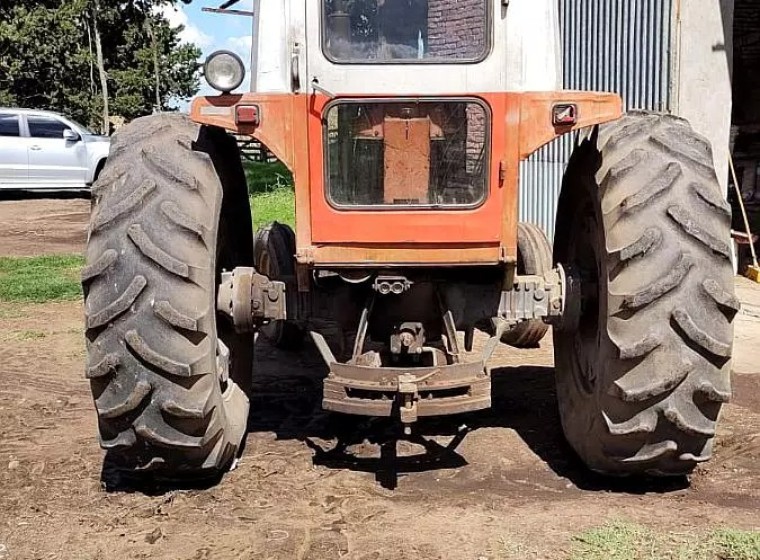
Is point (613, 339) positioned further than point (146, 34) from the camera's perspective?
No

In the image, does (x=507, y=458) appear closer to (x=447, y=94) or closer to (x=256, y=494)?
(x=256, y=494)

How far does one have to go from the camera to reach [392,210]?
4.29 m

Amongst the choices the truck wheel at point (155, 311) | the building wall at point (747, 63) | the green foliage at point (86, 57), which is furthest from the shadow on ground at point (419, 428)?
the green foliage at point (86, 57)

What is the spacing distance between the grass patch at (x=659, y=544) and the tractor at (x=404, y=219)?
0.40m

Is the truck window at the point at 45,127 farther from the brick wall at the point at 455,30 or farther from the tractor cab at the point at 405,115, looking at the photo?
the brick wall at the point at 455,30

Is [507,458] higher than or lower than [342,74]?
lower

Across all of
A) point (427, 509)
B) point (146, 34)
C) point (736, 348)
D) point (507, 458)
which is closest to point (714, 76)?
point (736, 348)

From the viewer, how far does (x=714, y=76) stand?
9.35 meters

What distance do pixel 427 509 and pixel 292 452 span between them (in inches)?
39.4

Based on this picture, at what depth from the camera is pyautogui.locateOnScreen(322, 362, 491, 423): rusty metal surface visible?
431cm

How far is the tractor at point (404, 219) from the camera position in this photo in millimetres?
4129

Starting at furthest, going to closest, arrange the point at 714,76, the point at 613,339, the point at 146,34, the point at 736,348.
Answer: the point at 146,34, the point at 714,76, the point at 736,348, the point at 613,339

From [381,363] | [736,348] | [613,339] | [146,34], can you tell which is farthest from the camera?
[146,34]

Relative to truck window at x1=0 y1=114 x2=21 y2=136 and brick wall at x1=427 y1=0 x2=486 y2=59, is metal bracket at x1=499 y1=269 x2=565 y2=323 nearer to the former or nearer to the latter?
brick wall at x1=427 y1=0 x2=486 y2=59
